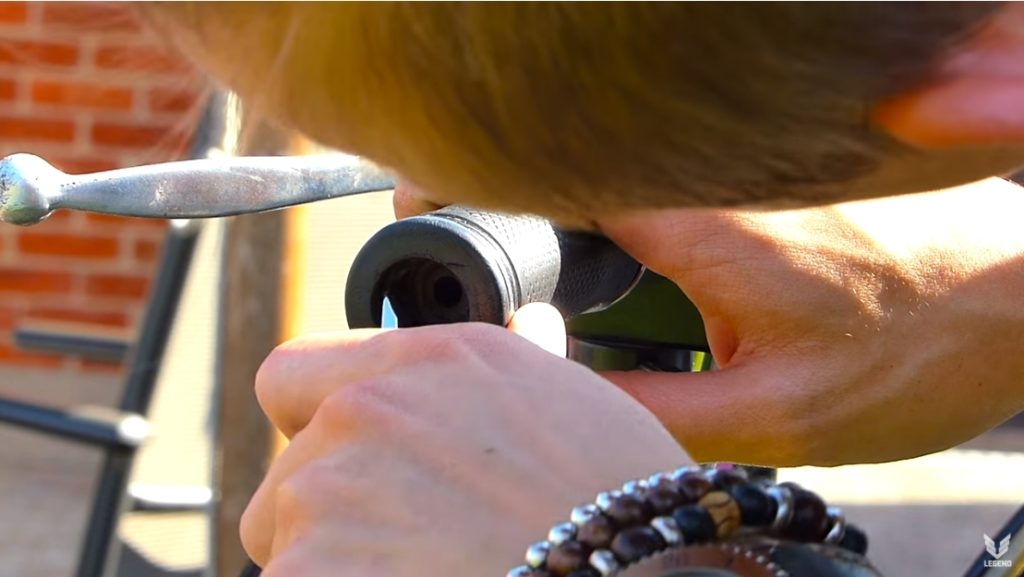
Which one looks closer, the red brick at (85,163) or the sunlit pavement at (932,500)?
the red brick at (85,163)

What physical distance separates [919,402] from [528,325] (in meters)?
0.34

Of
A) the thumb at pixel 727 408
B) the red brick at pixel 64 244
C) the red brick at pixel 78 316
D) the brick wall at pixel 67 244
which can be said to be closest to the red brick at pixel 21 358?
the brick wall at pixel 67 244

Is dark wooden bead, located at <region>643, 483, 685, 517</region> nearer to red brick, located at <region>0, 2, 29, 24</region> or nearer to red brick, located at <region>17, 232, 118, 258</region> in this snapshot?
red brick, located at <region>0, 2, 29, 24</region>

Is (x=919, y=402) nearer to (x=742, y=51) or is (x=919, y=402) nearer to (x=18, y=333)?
(x=742, y=51)

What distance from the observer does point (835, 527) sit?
54cm

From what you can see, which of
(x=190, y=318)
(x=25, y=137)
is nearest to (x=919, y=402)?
(x=190, y=318)

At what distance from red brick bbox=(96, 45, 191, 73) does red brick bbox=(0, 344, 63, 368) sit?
250 cm

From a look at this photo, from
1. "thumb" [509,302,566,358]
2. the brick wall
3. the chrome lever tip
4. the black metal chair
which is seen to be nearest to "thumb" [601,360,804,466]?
"thumb" [509,302,566,358]

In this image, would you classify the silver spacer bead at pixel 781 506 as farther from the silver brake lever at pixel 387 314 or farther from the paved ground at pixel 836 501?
the paved ground at pixel 836 501

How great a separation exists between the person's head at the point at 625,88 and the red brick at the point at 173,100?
6 centimetres

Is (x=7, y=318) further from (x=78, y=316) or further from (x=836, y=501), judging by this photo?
(x=836, y=501)

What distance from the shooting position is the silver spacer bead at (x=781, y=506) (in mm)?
531

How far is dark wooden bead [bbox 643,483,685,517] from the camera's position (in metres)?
0.50

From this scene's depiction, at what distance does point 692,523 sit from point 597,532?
4 cm
